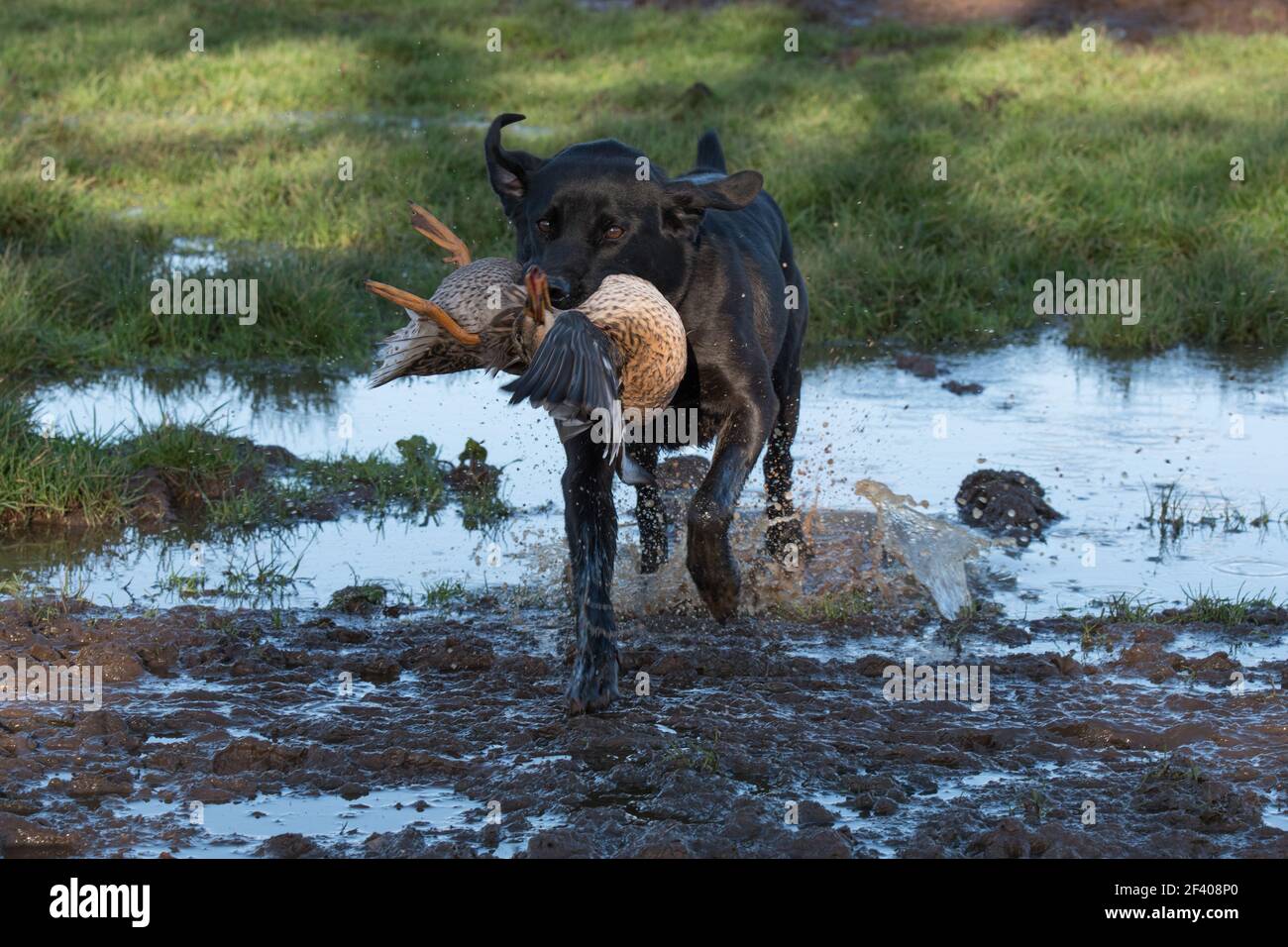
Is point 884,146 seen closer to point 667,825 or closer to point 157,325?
point 157,325

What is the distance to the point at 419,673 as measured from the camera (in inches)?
186

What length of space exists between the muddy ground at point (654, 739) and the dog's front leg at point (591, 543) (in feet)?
0.58

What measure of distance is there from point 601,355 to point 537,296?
25 centimetres

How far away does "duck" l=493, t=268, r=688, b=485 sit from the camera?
3908 millimetres

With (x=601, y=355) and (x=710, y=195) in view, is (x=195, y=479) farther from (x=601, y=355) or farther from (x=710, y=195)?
(x=601, y=355)

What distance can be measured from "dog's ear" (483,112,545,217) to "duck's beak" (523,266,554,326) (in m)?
0.66

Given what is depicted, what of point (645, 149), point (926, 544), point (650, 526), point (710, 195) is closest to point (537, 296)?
point (710, 195)

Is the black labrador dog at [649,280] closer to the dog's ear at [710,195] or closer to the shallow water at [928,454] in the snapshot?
the dog's ear at [710,195]

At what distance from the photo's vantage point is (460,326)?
433 cm

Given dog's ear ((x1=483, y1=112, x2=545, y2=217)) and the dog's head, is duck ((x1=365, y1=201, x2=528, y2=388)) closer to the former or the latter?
the dog's head

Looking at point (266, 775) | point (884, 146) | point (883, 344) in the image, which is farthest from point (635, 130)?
point (266, 775)

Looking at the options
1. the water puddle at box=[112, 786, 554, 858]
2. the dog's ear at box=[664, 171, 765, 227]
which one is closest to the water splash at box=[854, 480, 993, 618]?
the dog's ear at box=[664, 171, 765, 227]

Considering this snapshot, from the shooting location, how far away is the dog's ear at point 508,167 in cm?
475

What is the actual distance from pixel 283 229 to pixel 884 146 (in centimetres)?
386
